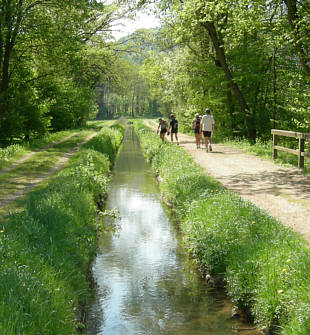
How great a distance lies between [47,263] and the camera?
538 centimetres

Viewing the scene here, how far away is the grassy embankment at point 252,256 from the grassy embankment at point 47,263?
2.06m

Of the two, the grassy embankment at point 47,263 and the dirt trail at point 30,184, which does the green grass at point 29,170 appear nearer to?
the dirt trail at point 30,184

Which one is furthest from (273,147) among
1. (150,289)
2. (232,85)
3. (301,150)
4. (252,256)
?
(252,256)

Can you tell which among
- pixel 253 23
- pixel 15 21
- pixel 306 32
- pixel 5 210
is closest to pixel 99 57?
pixel 15 21

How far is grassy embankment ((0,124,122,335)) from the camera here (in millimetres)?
4098

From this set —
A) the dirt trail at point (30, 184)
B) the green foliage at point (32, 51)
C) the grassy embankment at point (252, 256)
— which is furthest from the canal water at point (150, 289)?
the green foliage at point (32, 51)

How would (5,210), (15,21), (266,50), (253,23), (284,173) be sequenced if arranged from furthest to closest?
(266,50) → (15,21) → (253,23) → (284,173) → (5,210)

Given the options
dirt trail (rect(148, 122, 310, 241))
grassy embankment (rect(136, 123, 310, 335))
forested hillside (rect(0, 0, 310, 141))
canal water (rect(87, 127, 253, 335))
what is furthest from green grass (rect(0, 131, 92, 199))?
dirt trail (rect(148, 122, 310, 241))

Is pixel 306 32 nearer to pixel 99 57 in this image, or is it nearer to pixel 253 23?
pixel 253 23

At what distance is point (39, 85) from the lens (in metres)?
28.3

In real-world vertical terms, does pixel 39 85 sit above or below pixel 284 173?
above

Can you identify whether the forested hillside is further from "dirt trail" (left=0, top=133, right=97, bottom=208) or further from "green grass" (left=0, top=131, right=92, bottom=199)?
"dirt trail" (left=0, top=133, right=97, bottom=208)

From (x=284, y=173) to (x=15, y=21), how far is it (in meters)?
14.2

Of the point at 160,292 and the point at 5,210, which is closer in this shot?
the point at 160,292
